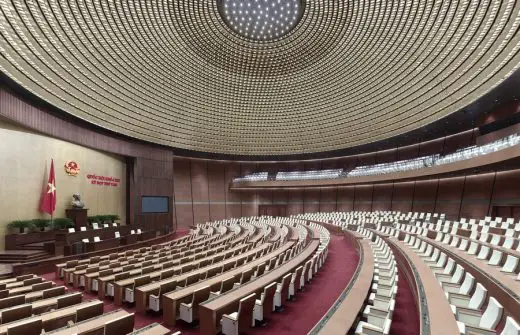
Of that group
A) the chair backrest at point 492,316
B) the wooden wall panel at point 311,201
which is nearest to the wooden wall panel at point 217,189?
the wooden wall panel at point 311,201

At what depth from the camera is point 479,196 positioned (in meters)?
17.8

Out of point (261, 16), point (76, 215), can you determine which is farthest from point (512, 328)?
point (76, 215)

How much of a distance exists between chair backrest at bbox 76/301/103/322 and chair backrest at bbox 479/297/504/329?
506 centimetres

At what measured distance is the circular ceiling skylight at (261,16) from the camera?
12.4m

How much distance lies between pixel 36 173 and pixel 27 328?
12.6m

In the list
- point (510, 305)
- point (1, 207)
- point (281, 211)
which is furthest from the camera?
point (281, 211)

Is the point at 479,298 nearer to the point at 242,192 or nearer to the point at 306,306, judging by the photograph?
the point at 306,306

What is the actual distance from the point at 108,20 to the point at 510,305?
40.2ft

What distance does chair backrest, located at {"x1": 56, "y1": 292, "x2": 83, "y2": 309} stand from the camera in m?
5.14

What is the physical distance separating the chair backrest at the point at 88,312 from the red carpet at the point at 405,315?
4.26 metres

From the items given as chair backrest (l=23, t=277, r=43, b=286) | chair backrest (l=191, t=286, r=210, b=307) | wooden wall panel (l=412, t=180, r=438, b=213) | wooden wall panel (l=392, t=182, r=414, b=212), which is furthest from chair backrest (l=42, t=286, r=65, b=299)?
wooden wall panel (l=392, t=182, r=414, b=212)

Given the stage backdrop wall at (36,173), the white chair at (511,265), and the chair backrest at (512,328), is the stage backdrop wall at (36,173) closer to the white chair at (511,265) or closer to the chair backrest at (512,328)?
the chair backrest at (512,328)

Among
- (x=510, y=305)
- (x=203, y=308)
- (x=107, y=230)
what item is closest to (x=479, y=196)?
(x=510, y=305)

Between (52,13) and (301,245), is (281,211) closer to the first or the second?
(301,245)
